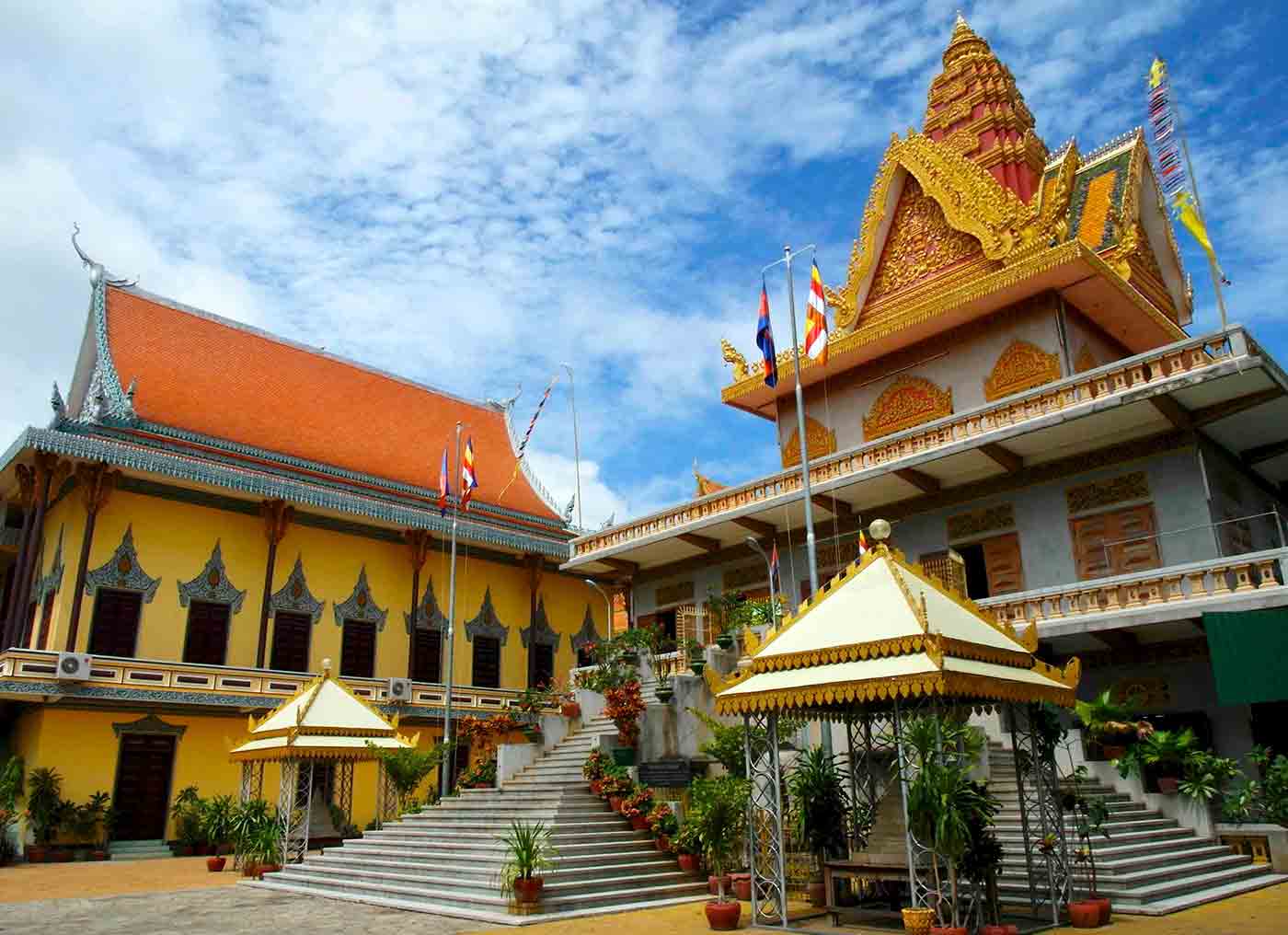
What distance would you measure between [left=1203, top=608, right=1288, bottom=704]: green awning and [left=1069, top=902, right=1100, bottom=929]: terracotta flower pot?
5527mm

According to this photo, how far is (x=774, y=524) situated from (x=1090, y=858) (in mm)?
11411

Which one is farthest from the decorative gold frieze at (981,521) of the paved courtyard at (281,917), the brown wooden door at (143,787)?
the brown wooden door at (143,787)

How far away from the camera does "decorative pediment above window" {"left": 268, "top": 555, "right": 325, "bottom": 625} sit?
2241 cm

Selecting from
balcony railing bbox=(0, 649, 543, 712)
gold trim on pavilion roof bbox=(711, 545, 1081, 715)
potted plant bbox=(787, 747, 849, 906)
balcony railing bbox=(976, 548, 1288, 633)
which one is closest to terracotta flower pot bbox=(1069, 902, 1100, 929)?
gold trim on pavilion roof bbox=(711, 545, 1081, 715)

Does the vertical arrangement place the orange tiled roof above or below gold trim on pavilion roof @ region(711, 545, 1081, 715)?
above

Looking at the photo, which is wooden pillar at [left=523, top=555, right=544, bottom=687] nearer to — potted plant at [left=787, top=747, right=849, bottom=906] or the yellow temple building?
the yellow temple building

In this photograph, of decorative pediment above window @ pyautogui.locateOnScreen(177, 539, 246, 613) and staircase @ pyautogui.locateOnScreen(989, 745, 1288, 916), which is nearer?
staircase @ pyautogui.locateOnScreen(989, 745, 1288, 916)

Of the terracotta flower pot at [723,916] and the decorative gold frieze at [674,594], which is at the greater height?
the decorative gold frieze at [674,594]

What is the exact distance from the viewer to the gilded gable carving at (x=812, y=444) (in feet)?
66.8

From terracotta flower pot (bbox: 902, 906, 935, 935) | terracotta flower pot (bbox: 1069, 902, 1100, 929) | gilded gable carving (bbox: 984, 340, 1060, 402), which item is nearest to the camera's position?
terracotta flower pot (bbox: 902, 906, 935, 935)

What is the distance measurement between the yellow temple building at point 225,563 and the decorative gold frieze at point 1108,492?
11944mm

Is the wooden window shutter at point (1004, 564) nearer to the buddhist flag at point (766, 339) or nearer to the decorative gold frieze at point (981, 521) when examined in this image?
the decorative gold frieze at point (981, 521)

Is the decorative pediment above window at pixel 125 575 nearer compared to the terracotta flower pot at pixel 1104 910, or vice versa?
the terracotta flower pot at pixel 1104 910

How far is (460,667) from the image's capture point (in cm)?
2547
